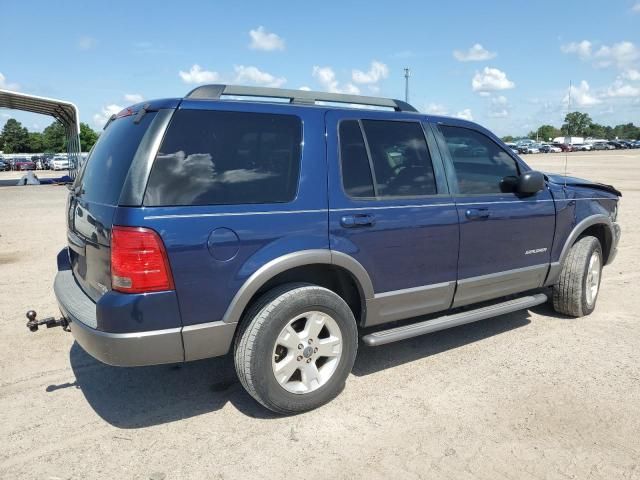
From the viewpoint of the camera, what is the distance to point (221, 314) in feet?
9.78

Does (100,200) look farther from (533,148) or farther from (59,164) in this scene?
(533,148)

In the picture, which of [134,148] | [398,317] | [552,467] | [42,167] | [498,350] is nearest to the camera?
[552,467]

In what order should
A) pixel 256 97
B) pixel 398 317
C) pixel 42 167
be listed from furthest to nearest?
pixel 42 167 → pixel 398 317 → pixel 256 97

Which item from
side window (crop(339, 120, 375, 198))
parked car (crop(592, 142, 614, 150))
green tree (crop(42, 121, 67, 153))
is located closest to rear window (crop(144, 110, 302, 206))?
side window (crop(339, 120, 375, 198))

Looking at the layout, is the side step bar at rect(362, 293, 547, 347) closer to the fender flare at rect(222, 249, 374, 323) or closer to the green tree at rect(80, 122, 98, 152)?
the fender flare at rect(222, 249, 374, 323)

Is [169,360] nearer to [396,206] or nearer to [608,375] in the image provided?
[396,206]

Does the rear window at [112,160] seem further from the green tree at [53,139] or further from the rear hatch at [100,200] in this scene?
the green tree at [53,139]

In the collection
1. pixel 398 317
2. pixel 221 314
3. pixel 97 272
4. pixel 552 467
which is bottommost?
pixel 552 467

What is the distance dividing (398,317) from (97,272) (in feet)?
6.76

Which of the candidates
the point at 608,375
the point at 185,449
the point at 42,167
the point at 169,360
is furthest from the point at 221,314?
the point at 42,167

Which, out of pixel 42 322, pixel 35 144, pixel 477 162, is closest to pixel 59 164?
pixel 42 322

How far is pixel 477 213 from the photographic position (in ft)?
13.1

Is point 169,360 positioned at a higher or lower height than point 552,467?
higher

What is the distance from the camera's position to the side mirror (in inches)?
165
